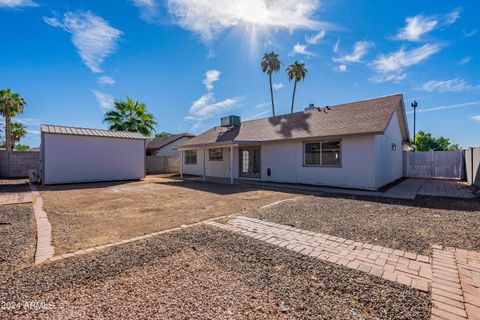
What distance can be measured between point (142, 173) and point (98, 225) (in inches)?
459

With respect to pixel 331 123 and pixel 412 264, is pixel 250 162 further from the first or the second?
pixel 412 264

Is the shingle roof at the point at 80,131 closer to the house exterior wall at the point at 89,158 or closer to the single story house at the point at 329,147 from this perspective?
the house exterior wall at the point at 89,158

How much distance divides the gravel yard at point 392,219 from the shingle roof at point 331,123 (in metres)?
3.63

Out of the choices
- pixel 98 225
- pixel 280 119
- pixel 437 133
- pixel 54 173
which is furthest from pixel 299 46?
pixel 437 133

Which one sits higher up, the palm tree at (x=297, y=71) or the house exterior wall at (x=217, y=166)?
the palm tree at (x=297, y=71)

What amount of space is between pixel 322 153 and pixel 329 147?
454 mm

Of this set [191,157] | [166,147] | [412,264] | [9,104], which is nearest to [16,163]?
[9,104]

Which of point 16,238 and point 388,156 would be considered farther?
point 388,156

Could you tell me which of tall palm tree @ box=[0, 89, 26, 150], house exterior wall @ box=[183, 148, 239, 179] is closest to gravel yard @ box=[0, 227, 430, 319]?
house exterior wall @ box=[183, 148, 239, 179]

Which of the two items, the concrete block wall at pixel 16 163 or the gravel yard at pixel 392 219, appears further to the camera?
the concrete block wall at pixel 16 163

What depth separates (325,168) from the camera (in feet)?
36.6

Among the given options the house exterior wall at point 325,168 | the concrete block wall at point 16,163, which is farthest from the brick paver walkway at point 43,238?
the concrete block wall at point 16,163

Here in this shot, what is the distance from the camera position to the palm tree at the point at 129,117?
23.6 m

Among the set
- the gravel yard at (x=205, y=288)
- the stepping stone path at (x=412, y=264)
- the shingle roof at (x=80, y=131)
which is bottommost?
the gravel yard at (x=205, y=288)
